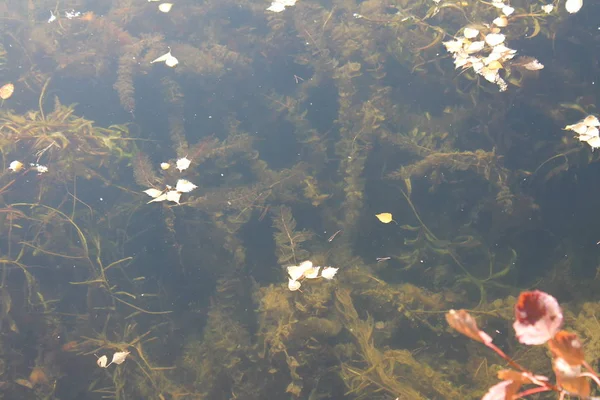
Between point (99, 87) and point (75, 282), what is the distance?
1671mm

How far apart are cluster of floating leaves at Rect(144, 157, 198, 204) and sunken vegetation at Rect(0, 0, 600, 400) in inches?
2.9

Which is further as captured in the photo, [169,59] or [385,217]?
[169,59]

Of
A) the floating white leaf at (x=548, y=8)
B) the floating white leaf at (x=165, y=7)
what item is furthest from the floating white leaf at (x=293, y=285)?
the floating white leaf at (x=165, y=7)

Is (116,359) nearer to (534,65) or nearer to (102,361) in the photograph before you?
(102,361)

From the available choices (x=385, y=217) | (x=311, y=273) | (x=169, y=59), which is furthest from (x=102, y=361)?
(x=169, y=59)

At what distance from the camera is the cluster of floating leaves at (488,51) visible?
108 inches

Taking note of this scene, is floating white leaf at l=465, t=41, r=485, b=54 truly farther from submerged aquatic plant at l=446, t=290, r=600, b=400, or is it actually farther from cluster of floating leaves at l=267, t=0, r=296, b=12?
submerged aquatic plant at l=446, t=290, r=600, b=400

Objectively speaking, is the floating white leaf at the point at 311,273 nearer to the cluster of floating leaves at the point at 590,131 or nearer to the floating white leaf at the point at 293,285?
the floating white leaf at the point at 293,285

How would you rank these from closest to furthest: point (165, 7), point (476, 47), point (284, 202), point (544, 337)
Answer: point (544, 337) < point (476, 47) < point (284, 202) < point (165, 7)

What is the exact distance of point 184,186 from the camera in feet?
9.49

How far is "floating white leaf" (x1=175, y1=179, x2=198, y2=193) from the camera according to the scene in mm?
2877

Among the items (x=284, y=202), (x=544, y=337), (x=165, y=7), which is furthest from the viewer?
(x=165, y=7)

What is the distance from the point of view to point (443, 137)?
10.0 feet

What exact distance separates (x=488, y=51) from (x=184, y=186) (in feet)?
7.45
